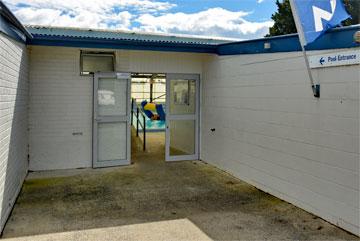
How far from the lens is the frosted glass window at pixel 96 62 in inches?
268

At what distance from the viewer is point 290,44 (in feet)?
15.4

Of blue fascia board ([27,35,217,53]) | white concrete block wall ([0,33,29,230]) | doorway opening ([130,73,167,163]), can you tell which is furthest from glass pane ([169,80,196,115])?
white concrete block wall ([0,33,29,230])

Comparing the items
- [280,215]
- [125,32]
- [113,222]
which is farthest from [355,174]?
[125,32]

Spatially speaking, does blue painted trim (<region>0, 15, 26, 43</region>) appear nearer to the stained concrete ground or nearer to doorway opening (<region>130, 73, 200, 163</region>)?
the stained concrete ground

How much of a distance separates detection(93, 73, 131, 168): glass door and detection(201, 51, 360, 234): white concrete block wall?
6.40ft

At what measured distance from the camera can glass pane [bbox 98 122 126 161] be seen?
22.7ft

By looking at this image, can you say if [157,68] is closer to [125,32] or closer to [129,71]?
[129,71]

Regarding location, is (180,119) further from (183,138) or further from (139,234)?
(139,234)

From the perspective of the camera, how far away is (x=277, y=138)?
506cm

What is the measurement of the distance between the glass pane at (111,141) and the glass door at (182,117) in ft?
3.39

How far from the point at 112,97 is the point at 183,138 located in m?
1.97

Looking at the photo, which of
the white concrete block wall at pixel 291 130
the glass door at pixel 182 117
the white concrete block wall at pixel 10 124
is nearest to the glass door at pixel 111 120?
the glass door at pixel 182 117

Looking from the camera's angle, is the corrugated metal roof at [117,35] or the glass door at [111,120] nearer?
the glass door at [111,120]

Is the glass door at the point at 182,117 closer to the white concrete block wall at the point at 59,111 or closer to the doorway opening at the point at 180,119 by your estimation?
the doorway opening at the point at 180,119
